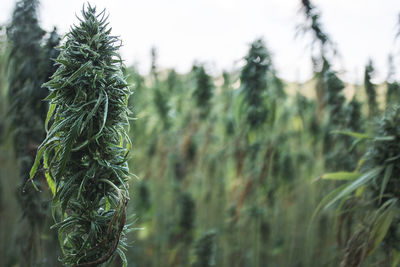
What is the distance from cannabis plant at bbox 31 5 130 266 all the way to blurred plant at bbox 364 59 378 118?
1.48 metres

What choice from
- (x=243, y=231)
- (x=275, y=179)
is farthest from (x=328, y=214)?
(x=243, y=231)

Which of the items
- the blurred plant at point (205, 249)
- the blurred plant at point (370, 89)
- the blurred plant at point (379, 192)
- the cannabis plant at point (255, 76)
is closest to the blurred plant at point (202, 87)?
the cannabis plant at point (255, 76)

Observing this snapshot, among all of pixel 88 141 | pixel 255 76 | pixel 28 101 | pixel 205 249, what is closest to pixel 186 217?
pixel 205 249

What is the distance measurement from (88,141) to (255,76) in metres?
1.38

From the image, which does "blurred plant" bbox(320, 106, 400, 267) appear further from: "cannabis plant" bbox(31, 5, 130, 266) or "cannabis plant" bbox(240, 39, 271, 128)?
"cannabis plant" bbox(31, 5, 130, 266)

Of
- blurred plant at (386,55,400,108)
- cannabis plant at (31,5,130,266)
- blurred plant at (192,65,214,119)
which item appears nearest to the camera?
cannabis plant at (31,5,130,266)

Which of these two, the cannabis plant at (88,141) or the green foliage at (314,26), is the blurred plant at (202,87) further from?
the cannabis plant at (88,141)

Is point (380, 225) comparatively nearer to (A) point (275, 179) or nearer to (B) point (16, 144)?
(B) point (16, 144)

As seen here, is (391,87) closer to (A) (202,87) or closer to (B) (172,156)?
(A) (202,87)

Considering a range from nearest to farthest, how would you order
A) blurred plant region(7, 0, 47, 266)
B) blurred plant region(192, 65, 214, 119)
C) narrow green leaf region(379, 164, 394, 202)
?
blurred plant region(7, 0, 47, 266) → narrow green leaf region(379, 164, 394, 202) → blurred plant region(192, 65, 214, 119)

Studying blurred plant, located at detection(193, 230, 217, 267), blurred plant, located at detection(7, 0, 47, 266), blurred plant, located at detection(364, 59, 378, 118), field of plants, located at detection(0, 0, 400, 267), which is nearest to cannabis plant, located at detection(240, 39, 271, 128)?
field of plants, located at detection(0, 0, 400, 267)

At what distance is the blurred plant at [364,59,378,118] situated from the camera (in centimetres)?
169

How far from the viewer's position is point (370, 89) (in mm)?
1763

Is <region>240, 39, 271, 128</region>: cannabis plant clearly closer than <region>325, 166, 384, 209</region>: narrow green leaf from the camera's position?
No
